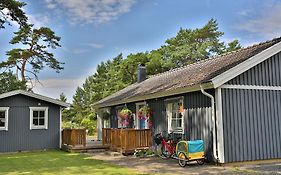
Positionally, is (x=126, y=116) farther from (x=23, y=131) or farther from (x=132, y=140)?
(x=23, y=131)

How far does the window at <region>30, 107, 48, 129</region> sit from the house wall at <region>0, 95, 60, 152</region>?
0.16 metres

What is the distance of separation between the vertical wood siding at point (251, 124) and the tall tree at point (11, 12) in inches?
387

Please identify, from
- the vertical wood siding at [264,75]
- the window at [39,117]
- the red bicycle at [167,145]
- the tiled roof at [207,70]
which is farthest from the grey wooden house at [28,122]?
the vertical wood siding at [264,75]

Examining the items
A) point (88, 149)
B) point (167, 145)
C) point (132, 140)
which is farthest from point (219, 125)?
point (88, 149)

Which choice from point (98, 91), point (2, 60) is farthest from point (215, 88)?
point (98, 91)

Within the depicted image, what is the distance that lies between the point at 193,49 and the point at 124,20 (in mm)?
17660

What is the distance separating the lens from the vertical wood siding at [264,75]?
953 centimetres

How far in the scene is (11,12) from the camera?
1355 cm

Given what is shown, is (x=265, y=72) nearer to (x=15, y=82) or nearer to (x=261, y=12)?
(x=261, y=12)

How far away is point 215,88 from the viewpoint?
909 cm

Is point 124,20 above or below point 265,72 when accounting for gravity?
above

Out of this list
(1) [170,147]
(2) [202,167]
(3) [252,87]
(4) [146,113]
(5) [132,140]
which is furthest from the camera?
(4) [146,113]

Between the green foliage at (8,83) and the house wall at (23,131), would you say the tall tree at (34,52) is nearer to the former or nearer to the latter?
the green foliage at (8,83)

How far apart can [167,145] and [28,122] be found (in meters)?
7.70
